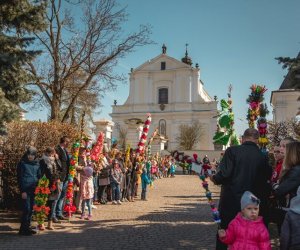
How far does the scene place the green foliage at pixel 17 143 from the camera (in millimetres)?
10422

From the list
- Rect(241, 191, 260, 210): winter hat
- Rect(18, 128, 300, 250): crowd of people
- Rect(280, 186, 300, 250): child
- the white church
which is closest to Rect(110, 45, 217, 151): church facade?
the white church

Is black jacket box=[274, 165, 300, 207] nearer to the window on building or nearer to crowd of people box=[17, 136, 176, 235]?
crowd of people box=[17, 136, 176, 235]

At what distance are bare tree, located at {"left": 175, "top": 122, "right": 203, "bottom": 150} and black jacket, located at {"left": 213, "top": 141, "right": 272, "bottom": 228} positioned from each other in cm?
5620

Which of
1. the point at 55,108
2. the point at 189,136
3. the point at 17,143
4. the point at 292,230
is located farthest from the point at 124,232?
the point at 189,136

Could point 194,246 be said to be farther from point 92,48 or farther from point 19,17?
point 92,48

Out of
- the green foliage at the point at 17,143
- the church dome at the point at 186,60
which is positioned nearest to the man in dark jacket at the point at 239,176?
the green foliage at the point at 17,143

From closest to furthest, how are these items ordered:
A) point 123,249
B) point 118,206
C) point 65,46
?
point 123,249, point 118,206, point 65,46

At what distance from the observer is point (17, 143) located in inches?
418

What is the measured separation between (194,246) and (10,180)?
5.88 metres

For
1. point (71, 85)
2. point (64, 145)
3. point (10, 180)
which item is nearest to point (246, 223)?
point (64, 145)

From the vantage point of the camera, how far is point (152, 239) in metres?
7.65

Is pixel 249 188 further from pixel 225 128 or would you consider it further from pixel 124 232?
pixel 124 232

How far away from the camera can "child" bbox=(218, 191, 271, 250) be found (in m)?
4.08

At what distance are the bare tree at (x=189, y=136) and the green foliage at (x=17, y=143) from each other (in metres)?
51.0
